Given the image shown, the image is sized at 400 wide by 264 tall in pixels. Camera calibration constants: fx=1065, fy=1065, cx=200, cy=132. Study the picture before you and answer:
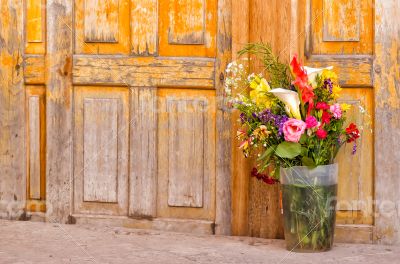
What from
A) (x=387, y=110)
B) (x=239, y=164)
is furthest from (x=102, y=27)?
(x=387, y=110)

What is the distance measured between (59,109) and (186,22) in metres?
1.05

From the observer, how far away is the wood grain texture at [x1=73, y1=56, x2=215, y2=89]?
22.3ft

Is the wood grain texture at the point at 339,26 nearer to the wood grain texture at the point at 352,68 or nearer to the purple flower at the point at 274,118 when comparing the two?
the wood grain texture at the point at 352,68

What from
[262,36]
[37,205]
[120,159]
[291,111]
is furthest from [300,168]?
[37,205]

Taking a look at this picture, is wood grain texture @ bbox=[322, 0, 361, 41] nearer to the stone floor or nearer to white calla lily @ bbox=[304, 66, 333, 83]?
white calla lily @ bbox=[304, 66, 333, 83]

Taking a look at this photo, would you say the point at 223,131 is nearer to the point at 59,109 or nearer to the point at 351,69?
the point at 351,69

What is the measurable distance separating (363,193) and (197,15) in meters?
1.54

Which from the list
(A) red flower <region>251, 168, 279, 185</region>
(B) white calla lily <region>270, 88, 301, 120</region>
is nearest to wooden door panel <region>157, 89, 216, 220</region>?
(A) red flower <region>251, 168, 279, 185</region>

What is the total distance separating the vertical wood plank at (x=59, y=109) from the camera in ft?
23.1

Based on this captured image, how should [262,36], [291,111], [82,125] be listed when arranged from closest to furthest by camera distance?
[291,111]
[262,36]
[82,125]

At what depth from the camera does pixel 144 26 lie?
691 centimetres

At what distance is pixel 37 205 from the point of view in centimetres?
722

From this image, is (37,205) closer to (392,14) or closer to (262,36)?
(262,36)

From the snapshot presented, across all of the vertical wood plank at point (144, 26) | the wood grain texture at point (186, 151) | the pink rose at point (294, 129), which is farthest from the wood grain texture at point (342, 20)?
the vertical wood plank at point (144, 26)
